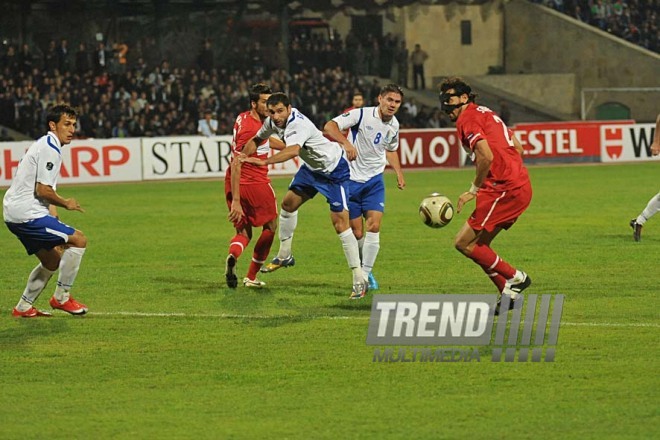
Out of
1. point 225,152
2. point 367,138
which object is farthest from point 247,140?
point 225,152

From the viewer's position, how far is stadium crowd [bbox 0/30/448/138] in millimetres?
33781

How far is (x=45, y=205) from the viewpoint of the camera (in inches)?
405

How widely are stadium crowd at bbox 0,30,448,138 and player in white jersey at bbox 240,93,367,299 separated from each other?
21.6 metres

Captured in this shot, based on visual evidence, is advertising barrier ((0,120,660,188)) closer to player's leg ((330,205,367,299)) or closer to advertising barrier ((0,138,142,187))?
advertising barrier ((0,138,142,187))

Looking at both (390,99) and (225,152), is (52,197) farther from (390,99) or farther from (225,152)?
(225,152)

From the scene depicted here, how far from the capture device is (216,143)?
102 ft

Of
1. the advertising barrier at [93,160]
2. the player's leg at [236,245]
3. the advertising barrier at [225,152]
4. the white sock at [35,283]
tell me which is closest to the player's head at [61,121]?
the white sock at [35,283]

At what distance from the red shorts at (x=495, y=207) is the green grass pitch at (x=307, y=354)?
105cm

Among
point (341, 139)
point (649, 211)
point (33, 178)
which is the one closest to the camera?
point (33, 178)

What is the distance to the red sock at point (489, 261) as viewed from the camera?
1020 cm

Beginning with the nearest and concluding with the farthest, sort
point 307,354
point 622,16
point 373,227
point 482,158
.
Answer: point 307,354, point 482,158, point 373,227, point 622,16

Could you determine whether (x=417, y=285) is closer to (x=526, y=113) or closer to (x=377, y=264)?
(x=377, y=264)

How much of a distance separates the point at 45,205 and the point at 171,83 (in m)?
26.7

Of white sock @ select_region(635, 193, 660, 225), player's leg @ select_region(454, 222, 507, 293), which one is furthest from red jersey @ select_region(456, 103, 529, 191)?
white sock @ select_region(635, 193, 660, 225)
